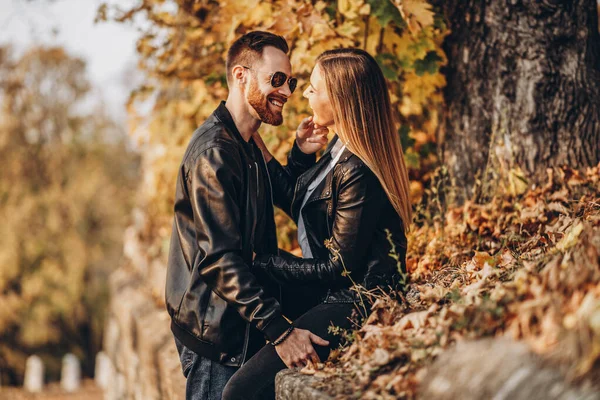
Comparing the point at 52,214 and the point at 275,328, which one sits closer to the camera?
the point at 275,328

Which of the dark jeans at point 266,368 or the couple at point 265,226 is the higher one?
the couple at point 265,226

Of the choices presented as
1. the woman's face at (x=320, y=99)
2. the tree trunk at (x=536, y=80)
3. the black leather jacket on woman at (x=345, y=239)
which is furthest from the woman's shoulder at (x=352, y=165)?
the tree trunk at (x=536, y=80)

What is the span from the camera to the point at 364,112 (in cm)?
308

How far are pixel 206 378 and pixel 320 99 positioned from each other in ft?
4.82

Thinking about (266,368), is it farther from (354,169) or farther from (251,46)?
(251,46)

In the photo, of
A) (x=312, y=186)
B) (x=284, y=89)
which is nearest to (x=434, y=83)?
(x=284, y=89)

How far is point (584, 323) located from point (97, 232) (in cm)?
2129

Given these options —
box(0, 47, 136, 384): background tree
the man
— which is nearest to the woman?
the man

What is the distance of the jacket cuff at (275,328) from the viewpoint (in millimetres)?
2791

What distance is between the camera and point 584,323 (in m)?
1.81

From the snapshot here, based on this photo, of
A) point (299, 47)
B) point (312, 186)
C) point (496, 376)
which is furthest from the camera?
point (299, 47)

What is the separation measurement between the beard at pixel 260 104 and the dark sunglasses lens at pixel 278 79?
86mm

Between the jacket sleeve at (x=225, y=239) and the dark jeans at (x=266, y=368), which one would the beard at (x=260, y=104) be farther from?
the dark jeans at (x=266, y=368)

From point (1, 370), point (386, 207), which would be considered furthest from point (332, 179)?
point (1, 370)
